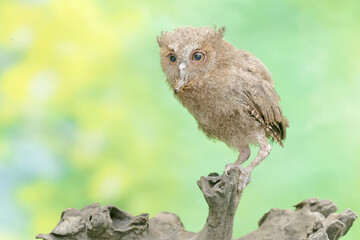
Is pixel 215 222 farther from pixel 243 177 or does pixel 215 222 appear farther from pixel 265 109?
pixel 265 109

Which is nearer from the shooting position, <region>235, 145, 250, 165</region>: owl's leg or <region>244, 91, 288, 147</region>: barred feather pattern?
<region>244, 91, 288, 147</region>: barred feather pattern

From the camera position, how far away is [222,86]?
2.08m

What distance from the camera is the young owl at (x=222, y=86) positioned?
2.02m

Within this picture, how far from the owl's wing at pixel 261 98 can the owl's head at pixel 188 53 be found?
161 mm

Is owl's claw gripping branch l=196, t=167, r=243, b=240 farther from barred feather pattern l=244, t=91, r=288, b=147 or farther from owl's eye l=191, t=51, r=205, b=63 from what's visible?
owl's eye l=191, t=51, r=205, b=63

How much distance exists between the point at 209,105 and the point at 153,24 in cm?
85

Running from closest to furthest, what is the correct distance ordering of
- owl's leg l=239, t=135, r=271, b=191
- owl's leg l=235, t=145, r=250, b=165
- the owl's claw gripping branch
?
the owl's claw gripping branch → owl's leg l=239, t=135, r=271, b=191 → owl's leg l=235, t=145, r=250, b=165

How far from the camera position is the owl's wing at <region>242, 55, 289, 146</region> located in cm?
213

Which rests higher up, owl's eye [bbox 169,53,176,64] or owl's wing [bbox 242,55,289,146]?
owl's eye [bbox 169,53,176,64]

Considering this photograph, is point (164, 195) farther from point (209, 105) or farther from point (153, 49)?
point (209, 105)

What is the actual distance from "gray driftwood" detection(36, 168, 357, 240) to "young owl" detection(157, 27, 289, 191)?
79mm

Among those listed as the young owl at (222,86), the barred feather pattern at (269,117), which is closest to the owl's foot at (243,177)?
the young owl at (222,86)

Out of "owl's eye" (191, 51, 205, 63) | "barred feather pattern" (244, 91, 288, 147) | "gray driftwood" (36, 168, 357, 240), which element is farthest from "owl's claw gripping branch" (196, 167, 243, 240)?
"owl's eye" (191, 51, 205, 63)

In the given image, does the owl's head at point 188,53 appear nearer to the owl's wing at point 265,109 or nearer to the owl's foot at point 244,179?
the owl's wing at point 265,109
